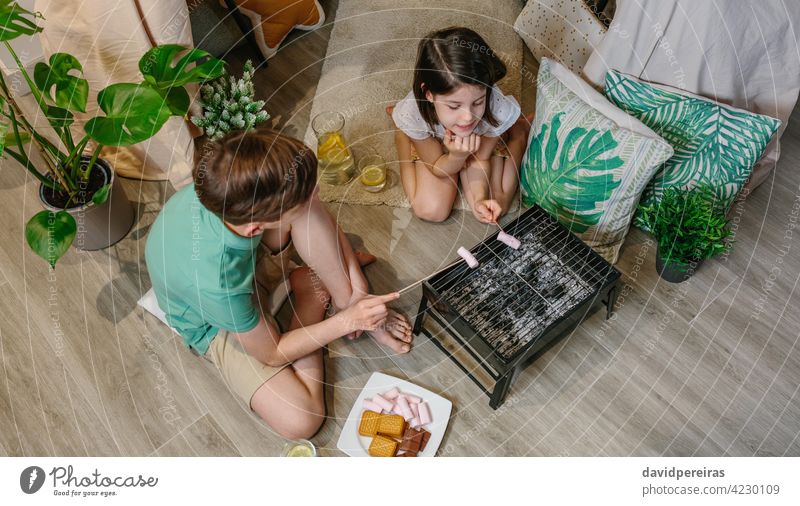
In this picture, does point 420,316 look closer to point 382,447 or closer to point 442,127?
point 382,447

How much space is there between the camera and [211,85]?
203 centimetres

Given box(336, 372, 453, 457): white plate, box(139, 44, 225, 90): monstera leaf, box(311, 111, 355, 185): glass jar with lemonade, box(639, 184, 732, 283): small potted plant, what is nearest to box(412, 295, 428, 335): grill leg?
box(336, 372, 453, 457): white plate

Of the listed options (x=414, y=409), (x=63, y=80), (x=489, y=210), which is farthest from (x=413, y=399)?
(x=63, y=80)

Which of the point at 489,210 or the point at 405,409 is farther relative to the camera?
the point at 489,210

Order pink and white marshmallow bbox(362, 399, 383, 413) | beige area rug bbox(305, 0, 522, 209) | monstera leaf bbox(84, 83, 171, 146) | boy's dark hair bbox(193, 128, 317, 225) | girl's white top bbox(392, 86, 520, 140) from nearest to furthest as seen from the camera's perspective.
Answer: boy's dark hair bbox(193, 128, 317, 225), monstera leaf bbox(84, 83, 171, 146), pink and white marshmallow bbox(362, 399, 383, 413), girl's white top bbox(392, 86, 520, 140), beige area rug bbox(305, 0, 522, 209)

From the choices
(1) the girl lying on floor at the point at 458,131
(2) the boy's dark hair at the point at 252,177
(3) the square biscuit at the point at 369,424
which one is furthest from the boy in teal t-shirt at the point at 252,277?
(1) the girl lying on floor at the point at 458,131

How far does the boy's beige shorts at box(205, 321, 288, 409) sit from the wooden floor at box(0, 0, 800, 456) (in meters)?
0.12

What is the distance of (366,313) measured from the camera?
60.3 inches

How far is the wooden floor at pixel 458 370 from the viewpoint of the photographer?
1692 mm

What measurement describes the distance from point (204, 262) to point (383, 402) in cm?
59

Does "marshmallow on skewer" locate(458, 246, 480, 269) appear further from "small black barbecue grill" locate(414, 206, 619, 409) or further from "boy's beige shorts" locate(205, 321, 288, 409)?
"boy's beige shorts" locate(205, 321, 288, 409)

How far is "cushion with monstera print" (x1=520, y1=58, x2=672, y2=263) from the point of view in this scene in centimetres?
166
